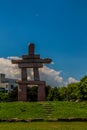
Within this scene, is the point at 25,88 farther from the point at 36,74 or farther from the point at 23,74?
the point at 36,74

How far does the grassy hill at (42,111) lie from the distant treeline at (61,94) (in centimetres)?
3967

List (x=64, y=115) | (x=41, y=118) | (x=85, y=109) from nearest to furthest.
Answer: (x=41, y=118) < (x=64, y=115) < (x=85, y=109)

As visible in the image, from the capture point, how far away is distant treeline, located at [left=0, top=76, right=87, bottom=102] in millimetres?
84812

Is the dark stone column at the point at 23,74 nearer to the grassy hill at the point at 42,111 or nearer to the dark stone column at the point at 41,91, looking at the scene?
the dark stone column at the point at 41,91

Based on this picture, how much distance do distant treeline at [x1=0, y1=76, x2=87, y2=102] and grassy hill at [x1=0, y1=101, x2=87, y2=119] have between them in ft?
130

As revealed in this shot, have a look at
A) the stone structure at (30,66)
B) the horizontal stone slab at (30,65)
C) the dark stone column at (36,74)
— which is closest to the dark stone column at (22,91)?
the stone structure at (30,66)

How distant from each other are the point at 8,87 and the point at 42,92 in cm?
12465

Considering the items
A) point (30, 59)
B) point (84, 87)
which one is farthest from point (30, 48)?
point (84, 87)

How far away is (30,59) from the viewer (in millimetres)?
52406

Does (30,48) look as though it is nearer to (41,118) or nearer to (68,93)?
(41,118)

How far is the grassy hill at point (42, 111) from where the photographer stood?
37188 millimetres

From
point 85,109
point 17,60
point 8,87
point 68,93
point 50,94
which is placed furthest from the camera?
point 8,87
